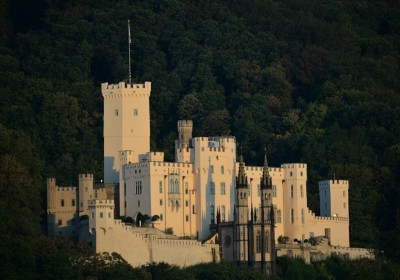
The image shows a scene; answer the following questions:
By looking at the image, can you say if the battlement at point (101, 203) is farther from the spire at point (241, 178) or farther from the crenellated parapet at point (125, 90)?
the crenellated parapet at point (125, 90)

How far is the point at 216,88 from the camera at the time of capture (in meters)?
176

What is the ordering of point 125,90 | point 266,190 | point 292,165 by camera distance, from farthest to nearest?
point 125,90 < point 292,165 < point 266,190

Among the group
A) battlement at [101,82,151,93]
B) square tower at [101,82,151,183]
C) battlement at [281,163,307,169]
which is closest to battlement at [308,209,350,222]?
battlement at [281,163,307,169]

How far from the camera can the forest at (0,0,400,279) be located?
158625 mm

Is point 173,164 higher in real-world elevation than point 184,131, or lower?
lower

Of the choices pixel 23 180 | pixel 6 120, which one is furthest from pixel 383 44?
pixel 23 180

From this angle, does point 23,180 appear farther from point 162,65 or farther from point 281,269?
point 162,65

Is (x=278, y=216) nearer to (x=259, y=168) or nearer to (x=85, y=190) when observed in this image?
(x=259, y=168)

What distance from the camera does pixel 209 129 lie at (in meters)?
167

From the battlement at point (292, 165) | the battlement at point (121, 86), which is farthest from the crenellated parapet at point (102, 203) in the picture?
the battlement at point (292, 165)

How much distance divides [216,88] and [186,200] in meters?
26.3

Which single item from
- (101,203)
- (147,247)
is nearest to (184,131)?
(147,247)

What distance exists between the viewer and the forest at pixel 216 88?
158625mm

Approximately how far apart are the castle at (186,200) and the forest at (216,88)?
238 cm
